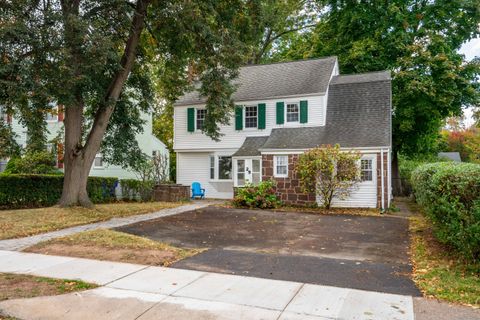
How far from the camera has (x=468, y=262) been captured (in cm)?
628

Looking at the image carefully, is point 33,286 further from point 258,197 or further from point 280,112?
point 280,112

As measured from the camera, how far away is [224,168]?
20.8 m

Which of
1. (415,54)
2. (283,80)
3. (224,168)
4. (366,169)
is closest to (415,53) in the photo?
(415,54)

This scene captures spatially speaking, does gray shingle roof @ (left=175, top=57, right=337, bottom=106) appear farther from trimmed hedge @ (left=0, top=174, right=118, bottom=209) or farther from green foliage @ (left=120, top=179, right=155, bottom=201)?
trimmed hedge @ (left=0, top=174, right=118, bottom=209)

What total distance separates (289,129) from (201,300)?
48.1 feet

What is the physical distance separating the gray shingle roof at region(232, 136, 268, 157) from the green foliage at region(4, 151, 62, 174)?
386 inches

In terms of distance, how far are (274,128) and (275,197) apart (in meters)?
4.48

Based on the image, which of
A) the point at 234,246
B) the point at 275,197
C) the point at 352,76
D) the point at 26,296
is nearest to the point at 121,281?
the point at 26,296

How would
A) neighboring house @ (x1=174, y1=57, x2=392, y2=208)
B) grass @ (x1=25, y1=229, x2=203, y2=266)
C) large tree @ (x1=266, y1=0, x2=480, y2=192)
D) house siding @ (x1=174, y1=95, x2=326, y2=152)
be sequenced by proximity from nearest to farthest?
1. grass @ (x1=25, y1=229, x2=203, y2=266)
2. neighboring house @ (x1=174, y1=57, x2=392, y2=208)
3. house siding @ (x1=174, y1=95, x2=326, y2=152)
4. large tree @ (x1=266, y1=0, x2=480, y2=192)

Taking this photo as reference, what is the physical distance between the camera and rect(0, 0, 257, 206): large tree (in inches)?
441

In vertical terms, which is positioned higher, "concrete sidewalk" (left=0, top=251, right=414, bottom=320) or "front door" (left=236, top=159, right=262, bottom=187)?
"front door" (left=236, top=159, right=262, bottom=187)

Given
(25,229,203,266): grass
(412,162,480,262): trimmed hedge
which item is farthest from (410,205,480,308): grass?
(25,229,203,266): grass

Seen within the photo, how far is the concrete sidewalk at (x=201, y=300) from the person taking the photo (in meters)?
4.25

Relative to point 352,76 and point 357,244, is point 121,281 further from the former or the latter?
point 352,76
